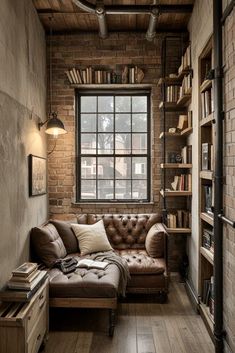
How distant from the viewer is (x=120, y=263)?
3.52 meters

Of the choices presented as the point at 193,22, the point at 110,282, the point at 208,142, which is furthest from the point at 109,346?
the point at 193,22

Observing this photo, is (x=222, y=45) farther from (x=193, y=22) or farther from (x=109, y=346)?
(x=109, y=346)

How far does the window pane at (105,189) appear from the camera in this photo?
480 cm

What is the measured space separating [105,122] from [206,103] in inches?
75.6

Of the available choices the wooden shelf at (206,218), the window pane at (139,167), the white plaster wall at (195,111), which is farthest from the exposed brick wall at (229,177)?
the window pane at (139,167)

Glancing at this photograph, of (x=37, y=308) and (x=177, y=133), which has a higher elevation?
(x=177, y=133)

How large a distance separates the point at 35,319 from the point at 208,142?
2473mm

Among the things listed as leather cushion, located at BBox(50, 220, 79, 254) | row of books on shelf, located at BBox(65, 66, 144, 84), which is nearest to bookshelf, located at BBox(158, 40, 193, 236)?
row of books on shelf, located at BBox(65, 66, 144, 84)

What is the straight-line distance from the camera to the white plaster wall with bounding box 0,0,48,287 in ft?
9.05

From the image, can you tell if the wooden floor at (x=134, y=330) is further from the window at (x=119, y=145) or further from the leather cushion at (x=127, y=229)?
the window at (x=119, y=145)

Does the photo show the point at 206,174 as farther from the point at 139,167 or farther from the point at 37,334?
the point at 37,334

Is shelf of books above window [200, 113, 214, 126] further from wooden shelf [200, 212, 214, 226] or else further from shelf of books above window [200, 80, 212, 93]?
wooden shelf [200, 212, 214, 226]

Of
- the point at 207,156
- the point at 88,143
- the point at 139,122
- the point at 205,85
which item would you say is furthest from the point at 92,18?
the point at 207,156

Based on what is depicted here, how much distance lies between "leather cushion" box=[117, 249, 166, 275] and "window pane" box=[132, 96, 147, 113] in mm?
2195
